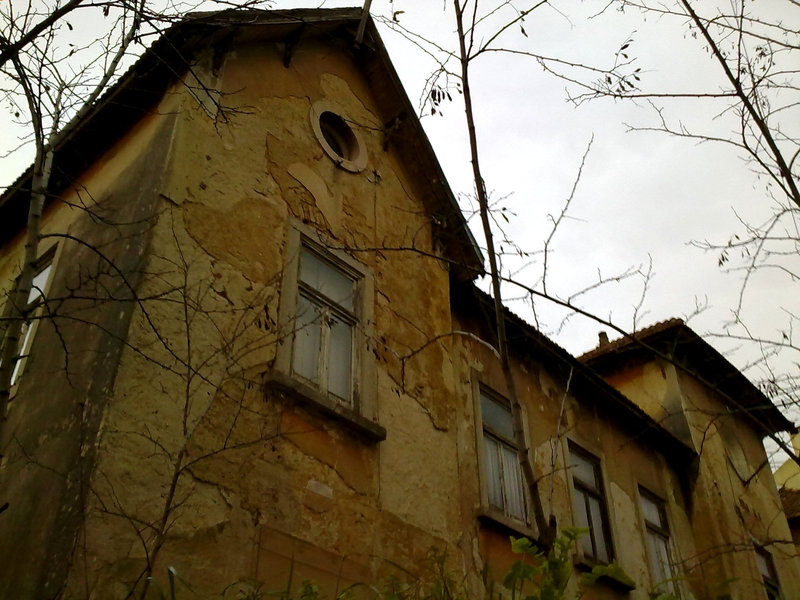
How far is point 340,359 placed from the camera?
6.68 meters

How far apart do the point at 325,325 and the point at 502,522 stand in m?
2.52

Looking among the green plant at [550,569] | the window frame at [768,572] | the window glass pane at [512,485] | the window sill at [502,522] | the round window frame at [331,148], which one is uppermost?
the round window frame at [331,148]

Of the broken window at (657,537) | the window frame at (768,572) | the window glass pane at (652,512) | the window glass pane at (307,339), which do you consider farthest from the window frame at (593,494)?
the window glass pane at (307,339)

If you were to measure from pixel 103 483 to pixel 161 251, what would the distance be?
173 centimetres

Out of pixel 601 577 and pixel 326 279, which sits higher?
pixel 326 279

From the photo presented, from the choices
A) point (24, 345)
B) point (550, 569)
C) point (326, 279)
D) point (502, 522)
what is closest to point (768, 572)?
point (502, 522)

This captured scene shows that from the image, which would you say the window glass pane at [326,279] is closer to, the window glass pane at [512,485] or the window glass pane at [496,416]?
the window glass pane at [496,416]

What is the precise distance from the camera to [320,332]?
6609 millimetres

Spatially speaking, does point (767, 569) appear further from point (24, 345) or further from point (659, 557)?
point (24, 345)

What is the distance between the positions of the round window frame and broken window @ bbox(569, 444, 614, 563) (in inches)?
164

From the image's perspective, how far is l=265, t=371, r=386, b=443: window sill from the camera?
225 inches

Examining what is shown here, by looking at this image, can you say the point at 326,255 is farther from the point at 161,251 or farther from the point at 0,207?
the point at 0,207

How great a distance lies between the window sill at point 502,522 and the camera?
7312 millimetres

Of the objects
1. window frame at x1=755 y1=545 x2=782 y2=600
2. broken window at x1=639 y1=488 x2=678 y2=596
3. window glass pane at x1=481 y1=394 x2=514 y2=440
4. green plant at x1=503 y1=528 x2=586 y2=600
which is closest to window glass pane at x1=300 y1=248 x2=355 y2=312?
window glass pane at x1=481 y1=394 x2=514 y2=440
